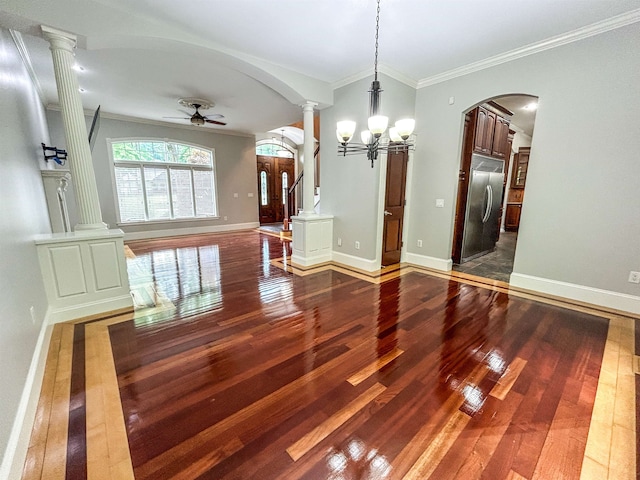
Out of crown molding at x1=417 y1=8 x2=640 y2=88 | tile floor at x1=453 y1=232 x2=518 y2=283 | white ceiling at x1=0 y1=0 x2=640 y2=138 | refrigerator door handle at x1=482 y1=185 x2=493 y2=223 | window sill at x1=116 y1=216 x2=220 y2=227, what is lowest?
tile floor at x1=453 y1=232 x2=518 y2=283

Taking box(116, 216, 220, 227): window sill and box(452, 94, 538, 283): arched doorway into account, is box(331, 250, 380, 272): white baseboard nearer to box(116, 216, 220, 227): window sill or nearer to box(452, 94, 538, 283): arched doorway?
box(452, 94, 538, 283): arched doorway

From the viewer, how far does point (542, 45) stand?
3.20 metres

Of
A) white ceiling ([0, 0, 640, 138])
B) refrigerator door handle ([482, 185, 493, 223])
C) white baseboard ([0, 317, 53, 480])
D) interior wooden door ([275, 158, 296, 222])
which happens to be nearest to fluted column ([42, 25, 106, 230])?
white ceiling ([0, 0, 640, 138])

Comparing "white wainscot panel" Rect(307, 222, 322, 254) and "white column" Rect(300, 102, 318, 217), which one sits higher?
"white column" Rect(300, 102, 318, 217)

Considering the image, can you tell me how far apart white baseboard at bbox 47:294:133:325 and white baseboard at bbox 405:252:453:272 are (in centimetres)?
423

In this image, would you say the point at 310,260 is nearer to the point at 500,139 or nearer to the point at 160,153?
the point at 500,139

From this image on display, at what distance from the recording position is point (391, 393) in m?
1.79

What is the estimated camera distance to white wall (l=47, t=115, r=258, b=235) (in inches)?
250

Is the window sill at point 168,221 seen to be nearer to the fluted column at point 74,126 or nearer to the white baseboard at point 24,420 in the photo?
the fluted column at point 74,126

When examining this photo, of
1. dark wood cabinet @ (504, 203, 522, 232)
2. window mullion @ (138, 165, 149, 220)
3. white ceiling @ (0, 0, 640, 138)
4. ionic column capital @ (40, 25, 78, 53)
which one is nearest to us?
ionic column capital @ (40, 25, 78, 53)

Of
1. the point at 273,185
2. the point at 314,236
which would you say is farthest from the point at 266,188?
the point at 314,236

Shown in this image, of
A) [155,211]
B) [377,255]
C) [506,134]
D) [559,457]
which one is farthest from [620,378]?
[155,211]

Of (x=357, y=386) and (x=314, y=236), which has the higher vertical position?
(x=314, y=236)

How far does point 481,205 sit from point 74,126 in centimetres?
585
